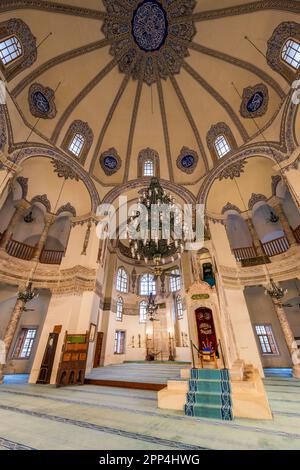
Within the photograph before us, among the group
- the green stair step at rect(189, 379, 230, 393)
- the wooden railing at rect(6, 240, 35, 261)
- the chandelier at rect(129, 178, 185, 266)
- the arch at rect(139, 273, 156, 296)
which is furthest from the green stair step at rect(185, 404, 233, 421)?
the arch at rect(139, 273, 156, 296)

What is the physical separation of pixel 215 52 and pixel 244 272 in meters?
10.5

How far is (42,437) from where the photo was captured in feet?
7.98

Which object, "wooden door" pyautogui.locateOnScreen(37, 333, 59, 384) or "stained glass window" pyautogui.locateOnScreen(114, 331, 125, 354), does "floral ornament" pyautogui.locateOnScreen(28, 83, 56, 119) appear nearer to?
"wooden door" pyautogui.locateOnScreen(37, 333, 59, 384)

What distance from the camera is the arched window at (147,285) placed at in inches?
633

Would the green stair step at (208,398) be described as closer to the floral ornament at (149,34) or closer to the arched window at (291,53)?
the arched window at (291,53)

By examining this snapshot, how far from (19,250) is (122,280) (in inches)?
314

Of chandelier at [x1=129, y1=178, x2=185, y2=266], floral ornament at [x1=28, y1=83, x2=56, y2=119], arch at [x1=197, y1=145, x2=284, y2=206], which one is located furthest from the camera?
floral ornament at [x1=28, y1=83, x2=56, y2=119]

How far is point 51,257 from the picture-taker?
32.7 feet

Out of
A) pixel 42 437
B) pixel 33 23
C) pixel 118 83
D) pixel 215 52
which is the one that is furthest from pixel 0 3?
pixel 42 437

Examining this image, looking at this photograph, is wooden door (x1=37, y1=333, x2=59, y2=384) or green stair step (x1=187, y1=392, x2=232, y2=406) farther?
wooden door (x1=37, y1=333, x2=59, y2=384)

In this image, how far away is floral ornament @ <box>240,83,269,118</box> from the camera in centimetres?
873

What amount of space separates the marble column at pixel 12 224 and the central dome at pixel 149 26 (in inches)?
393

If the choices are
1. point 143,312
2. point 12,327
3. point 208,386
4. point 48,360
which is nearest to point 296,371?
point 208,386
